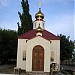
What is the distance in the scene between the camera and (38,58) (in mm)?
23469

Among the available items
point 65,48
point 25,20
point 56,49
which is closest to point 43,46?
point 56,49

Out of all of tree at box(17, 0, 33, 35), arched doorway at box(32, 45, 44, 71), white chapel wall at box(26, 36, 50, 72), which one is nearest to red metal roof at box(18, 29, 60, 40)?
white chapel wall at box(26, 36, 50, 72)

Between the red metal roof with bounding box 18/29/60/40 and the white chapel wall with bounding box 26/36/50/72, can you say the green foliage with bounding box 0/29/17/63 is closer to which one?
the red metal roof with bounding box 18/29/60/40

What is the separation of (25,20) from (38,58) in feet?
39.5

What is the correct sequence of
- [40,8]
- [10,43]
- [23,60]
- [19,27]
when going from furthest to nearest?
[10,43] < [19,27] < [40,8] < [23,60]

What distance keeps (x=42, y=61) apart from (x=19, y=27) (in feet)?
41.4

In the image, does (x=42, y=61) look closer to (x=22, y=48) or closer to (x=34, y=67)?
(x=34, y=67)

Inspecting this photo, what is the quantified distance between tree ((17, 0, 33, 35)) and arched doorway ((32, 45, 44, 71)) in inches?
415

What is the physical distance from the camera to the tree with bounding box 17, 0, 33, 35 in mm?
33872

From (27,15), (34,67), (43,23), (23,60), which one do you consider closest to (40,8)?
(43,23)

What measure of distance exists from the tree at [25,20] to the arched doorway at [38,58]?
10.5 meters

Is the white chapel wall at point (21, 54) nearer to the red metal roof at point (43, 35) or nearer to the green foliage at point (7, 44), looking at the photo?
the red metal roof at point (43, 35)

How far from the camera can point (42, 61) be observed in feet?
76.3

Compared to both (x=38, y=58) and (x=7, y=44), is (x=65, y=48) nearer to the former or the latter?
(x=7, y=44)
